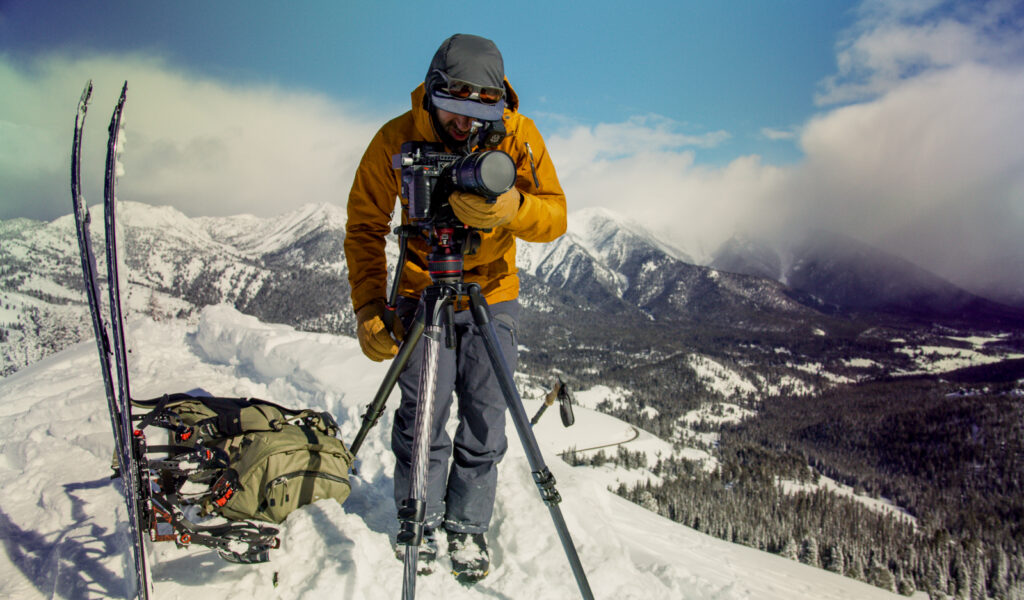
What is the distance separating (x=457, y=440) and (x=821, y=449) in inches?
6753

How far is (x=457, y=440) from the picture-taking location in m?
3.54

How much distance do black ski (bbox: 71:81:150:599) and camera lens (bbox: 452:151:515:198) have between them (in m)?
1.70

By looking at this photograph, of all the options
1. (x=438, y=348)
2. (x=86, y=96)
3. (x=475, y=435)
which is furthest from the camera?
(x=475, y=435)

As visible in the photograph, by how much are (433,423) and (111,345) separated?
189cm

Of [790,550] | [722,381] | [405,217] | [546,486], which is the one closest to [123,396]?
[405,217]

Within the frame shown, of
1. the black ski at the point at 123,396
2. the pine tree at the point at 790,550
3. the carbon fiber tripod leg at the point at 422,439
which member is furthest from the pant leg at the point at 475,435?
the pine tree at the point at 790,550

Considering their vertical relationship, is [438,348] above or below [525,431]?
above

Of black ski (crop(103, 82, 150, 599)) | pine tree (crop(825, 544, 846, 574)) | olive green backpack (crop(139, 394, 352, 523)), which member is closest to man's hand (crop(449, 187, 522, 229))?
black ski (crop(103, 82, 150, 599))

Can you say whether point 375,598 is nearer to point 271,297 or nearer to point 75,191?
point 75,191

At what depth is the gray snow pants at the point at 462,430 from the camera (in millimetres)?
3400

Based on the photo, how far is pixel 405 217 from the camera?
3359mm

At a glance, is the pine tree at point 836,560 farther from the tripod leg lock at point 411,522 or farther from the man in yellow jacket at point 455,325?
the tripod leg lock at point 411,522

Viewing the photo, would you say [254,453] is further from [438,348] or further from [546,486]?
[546,486]

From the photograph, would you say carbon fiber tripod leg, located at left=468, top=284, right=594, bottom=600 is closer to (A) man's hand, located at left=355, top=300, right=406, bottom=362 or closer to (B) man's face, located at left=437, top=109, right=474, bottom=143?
(A) man's hand, located at left=355, top=300, right=406, bottom=362
